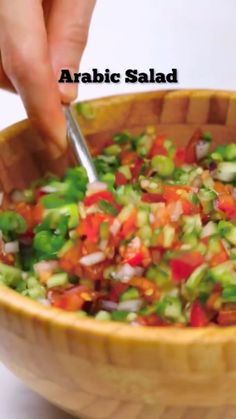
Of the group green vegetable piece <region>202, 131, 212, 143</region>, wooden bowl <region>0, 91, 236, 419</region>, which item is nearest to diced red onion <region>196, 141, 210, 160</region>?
green vegetable piece <region>202, 131, 212, 143</region>

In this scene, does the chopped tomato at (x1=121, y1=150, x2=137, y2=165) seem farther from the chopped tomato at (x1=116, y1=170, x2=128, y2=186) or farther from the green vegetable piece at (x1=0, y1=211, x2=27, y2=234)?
the green vegetable piece at (x1=0, y1=211, x2=27, y2=234)

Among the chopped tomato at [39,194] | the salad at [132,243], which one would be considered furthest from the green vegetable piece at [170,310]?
the chopped tomato at [39,194]

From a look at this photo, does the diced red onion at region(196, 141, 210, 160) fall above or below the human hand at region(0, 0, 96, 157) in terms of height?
below

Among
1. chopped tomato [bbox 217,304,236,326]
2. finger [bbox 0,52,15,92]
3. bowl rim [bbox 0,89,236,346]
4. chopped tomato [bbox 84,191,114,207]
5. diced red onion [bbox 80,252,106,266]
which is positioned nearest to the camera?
bowl rim [bbox 0,89,236,346]

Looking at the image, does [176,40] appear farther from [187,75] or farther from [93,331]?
[93,331]

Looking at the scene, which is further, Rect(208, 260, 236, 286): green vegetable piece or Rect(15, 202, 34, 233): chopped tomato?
Rect(15, 202, 34, 233): chopped tomato

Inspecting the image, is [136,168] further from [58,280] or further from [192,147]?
[58,280]

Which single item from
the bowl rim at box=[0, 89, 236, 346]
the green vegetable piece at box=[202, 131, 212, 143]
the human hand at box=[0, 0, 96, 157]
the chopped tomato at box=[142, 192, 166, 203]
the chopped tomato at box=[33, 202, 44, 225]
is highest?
the human hand at box=[0, 0, 96, 157]
